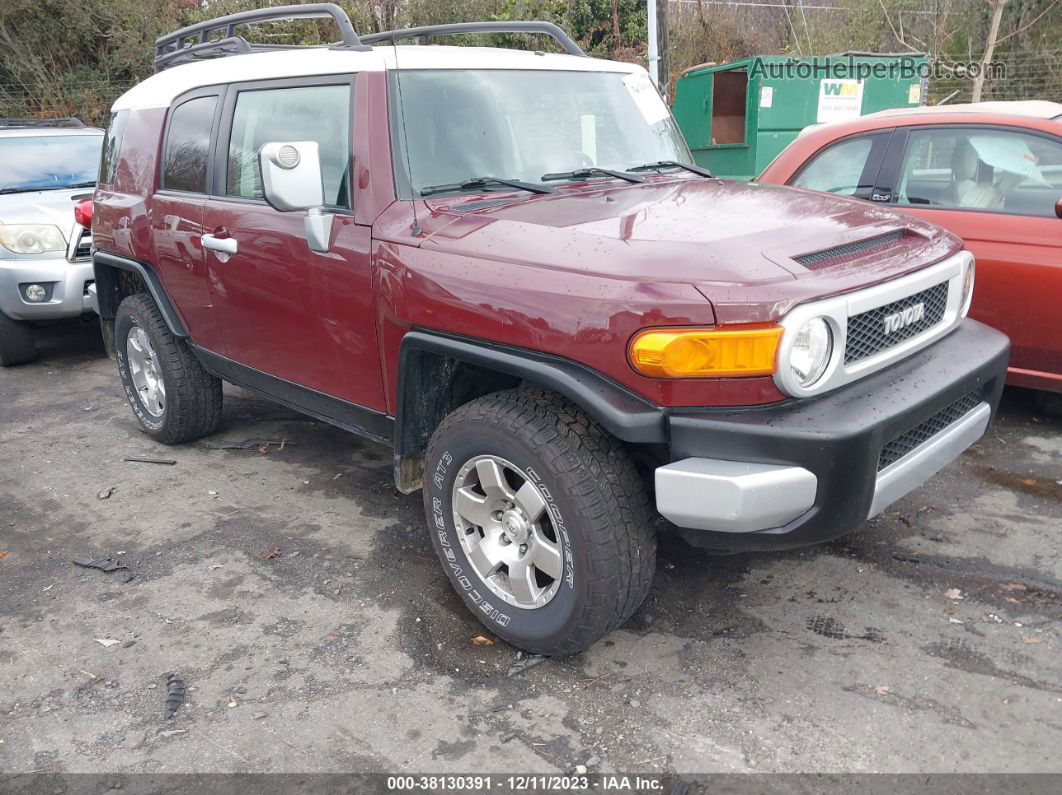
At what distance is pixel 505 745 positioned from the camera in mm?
2551

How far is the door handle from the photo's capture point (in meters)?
3.85

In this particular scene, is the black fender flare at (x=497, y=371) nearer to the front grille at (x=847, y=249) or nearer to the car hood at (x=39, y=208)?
the front grille at (x=847, y=249)

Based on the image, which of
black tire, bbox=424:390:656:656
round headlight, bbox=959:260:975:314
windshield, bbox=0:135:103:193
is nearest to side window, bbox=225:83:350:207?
black tire, bbox=424:390:656:656

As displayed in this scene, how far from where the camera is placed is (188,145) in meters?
4.28

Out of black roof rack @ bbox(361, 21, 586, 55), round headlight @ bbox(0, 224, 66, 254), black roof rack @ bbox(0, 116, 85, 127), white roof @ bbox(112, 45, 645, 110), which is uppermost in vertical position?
black roof rack @ bbox(361, 21, 586, 55)

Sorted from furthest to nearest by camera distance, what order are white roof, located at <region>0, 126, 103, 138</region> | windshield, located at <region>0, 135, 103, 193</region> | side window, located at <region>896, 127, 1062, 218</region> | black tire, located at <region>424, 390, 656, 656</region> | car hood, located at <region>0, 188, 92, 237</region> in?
1. white roof, located at <region>0, 126, 103, 138</region>
2. windshield, located at <region>0, 135, 103, 193</region>
3. car hood, located at <region>0, 188, 92, 237</region>
4. side window, located at <region>896, 127, 1062, 218</region>
5. black tire, located at <region>424, 390, 656, 656</region>

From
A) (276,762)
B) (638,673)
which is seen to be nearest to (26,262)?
(276,762)

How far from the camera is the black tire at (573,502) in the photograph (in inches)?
102

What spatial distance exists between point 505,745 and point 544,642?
0.39 metres

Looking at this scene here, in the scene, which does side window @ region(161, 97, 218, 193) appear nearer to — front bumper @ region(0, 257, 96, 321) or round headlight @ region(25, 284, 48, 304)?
Result: front bumper @ region(0, 257, 96, 321)

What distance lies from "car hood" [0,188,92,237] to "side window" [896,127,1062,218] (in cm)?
597

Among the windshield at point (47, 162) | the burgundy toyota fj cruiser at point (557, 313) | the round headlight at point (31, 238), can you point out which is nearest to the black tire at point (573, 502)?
the burgundy toyota fj cruiser at point (557, 313)

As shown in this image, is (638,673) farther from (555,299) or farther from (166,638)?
(166,638)

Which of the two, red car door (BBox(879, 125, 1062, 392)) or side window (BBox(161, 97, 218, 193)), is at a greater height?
side window (BBox(161, 97, 218, 193))
